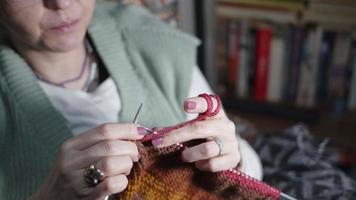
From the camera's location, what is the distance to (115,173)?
70 centimetres

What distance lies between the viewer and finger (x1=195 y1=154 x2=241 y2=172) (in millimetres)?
786

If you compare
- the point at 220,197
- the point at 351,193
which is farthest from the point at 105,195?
the point at 351,193

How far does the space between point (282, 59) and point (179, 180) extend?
3.12ft

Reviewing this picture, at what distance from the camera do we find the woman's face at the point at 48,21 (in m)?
0.91

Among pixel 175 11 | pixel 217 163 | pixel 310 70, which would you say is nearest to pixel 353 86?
pixel 310 70

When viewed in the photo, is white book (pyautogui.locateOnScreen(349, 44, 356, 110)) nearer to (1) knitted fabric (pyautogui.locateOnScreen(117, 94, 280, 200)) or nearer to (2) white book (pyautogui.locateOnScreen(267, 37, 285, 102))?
(2) white book (pyautogui.locateOnScreen(267, 37, 285, 102))

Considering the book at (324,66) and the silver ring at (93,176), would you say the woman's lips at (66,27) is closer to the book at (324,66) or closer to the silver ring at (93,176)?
the silver ring at (93,176)

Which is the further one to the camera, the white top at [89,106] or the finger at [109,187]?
the white top at [89,106]

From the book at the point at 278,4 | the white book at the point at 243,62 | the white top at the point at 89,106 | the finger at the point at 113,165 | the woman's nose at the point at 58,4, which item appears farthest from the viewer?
the white book at the point at 243,62

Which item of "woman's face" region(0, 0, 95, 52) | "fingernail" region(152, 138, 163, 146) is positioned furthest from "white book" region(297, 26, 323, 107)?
"fingernail" region(152, 138, 163, 146)

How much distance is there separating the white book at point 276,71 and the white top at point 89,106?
64 cm

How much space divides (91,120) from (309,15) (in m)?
0.82

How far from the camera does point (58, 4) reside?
0.90m

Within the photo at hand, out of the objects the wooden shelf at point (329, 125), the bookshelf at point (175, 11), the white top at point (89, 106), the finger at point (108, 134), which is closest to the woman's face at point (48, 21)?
the white top at point (89, 106)
